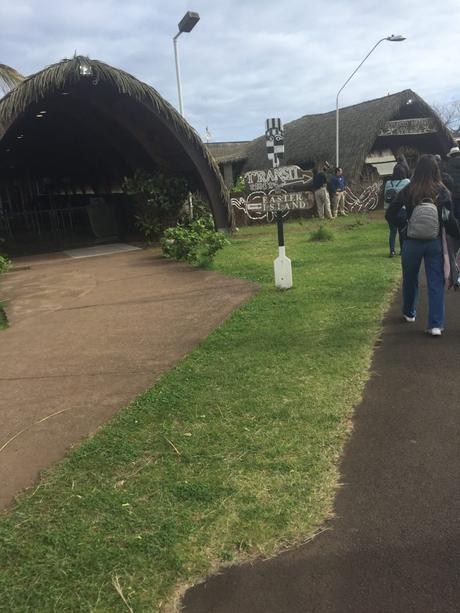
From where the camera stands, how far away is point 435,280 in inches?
213

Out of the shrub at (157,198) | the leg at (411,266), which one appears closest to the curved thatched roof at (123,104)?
the shrub at (157,198)

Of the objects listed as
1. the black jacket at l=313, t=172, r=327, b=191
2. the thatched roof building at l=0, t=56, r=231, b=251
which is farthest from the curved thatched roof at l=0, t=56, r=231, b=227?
the black jacket at l=313, t=172, r=327, b=191

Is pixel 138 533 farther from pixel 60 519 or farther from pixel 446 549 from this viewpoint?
pixel 446 549

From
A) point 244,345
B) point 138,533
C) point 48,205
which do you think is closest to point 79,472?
point 138,533

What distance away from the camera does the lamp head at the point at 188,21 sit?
12664 millimetres

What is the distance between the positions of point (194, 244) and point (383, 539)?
9.13 m

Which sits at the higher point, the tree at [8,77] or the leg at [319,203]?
the tree at [8,77]

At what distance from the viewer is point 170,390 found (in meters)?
4.40

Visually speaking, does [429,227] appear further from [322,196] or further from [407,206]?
[322,196]

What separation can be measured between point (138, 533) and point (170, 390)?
1.86 metres

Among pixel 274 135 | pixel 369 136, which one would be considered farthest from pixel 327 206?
pixel 274 135

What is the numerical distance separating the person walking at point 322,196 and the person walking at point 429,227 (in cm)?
1587

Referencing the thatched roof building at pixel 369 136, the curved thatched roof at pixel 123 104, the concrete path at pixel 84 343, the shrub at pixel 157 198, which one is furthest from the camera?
the thatched roof building at pixel 369 136

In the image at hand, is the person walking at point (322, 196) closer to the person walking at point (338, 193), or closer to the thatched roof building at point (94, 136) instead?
the person walking at point (338, 193)
